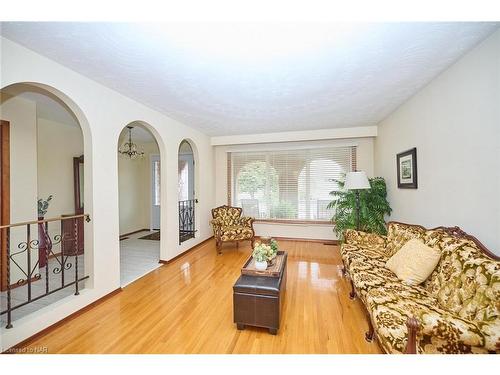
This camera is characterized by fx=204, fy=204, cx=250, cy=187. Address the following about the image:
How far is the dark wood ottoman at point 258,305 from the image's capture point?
183cm

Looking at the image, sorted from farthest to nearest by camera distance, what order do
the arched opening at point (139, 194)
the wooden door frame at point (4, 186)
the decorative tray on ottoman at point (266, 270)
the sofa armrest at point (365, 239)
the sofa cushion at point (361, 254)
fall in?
the arched opening at point (139, 194), the sofa armrest at point (365, 239), the wooden door frame at point (4, 186), the sofa cushion at point (361, 254), the decorative tray on ottoman at point (266, 270)

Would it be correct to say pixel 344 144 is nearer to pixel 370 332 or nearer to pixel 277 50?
pixel 277 50

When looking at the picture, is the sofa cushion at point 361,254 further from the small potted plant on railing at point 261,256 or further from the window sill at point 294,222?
the window sill at point 294,222

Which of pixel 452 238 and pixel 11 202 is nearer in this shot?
pixel 452 238

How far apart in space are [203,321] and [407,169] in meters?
3.36

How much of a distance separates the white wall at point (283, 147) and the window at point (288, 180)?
0.48 ft

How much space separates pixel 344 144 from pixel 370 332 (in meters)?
3.78

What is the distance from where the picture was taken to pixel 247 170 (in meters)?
5.34

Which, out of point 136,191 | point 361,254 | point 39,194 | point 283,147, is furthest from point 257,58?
point 136,191

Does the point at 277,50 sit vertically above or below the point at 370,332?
above

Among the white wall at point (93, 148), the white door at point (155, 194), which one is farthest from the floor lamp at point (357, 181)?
the white door at point (155, 194)

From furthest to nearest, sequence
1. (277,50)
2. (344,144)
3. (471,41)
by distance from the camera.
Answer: (344,144) → (277,50) → (471,41)

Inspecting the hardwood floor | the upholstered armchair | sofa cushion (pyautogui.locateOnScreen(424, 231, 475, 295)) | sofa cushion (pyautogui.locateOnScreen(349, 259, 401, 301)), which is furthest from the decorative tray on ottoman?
the upholstered armchair
